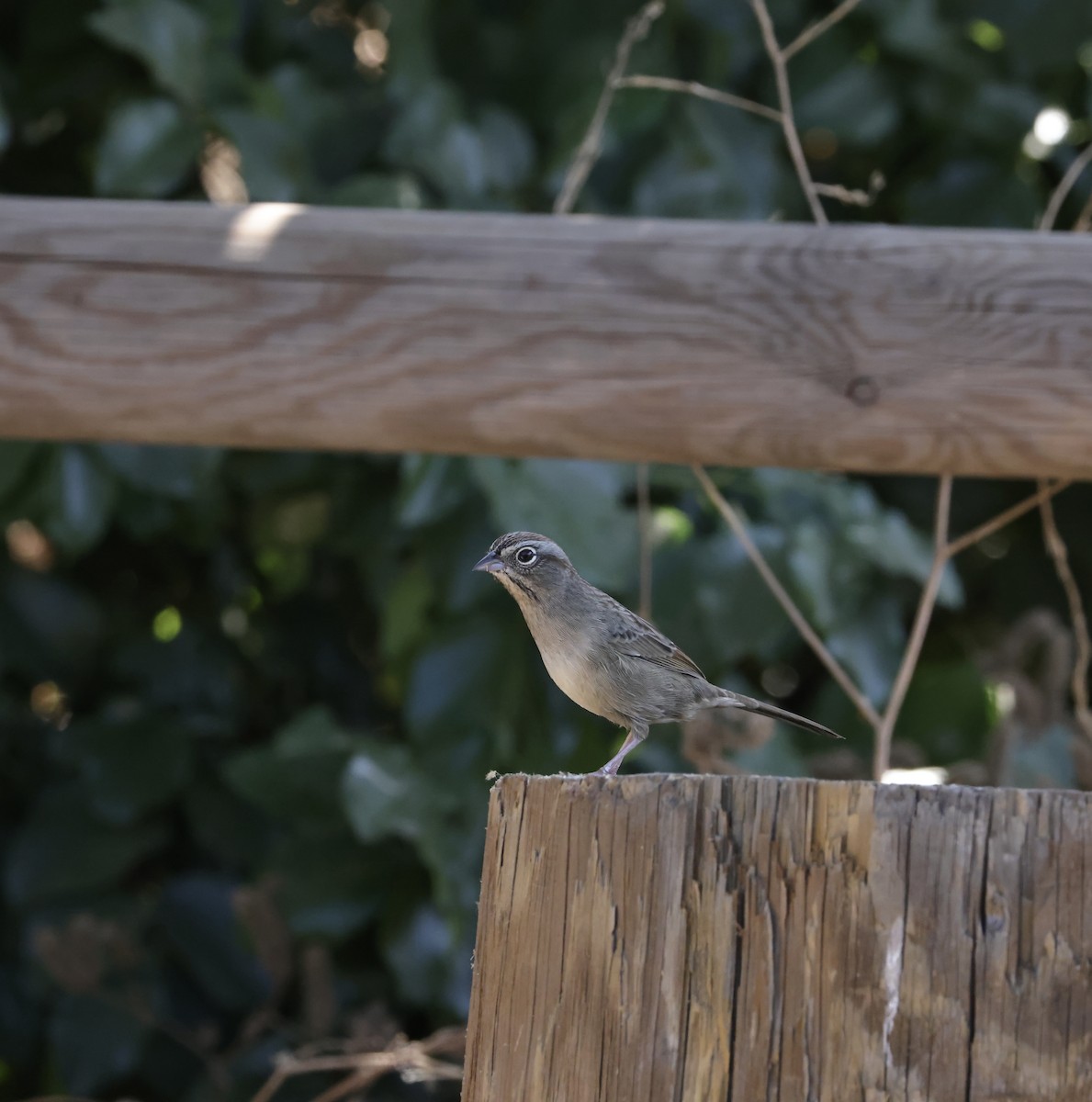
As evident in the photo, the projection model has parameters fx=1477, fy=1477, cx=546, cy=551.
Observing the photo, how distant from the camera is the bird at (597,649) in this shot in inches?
109

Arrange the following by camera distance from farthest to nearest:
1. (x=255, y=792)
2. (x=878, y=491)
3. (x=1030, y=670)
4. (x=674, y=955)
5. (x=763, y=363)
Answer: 1. (x=878, y=491)
2. (x=1030, y=670)
3. (x=255, y=792)
4. (x=763, y=363)
5. (x=674, y=955)

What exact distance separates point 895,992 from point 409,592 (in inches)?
100

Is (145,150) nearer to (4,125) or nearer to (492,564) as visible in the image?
(4,125)

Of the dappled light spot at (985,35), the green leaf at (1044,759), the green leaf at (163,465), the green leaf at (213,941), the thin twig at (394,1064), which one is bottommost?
the thin twig at (394,1064)

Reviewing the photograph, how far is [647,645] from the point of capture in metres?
2.90

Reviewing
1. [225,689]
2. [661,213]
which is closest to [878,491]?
[661,213]

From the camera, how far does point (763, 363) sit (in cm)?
263

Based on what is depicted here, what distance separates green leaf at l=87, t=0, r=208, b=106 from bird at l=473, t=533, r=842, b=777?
153 cm

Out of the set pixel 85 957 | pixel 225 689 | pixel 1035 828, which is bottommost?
pixel 85 957

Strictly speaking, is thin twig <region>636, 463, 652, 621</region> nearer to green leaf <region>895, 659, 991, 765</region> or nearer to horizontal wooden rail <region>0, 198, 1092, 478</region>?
horizontal wooden rail <region>0, 198, 1092, 478</region>

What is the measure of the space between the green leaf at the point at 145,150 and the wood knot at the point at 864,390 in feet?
6.33

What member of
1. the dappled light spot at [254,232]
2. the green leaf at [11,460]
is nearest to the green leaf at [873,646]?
the dappled light spot at [254,232]

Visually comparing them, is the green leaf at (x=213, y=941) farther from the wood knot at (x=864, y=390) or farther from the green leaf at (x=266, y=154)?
the wood knot at (x=864, y=390)

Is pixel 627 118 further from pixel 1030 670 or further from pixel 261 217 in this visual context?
pixel 1030 670
